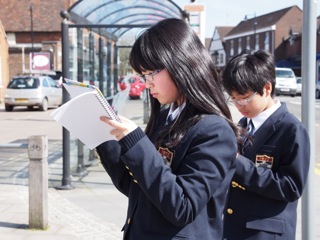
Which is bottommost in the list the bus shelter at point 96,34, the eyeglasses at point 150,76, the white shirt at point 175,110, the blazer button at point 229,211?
the blazer button at point 229,211

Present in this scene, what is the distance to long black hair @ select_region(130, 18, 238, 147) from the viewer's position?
5.43 ft

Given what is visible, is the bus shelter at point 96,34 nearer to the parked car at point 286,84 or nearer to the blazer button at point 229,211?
the blazer button at point 229,211

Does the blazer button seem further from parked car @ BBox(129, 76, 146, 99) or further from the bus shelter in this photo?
parked car @ BBox(129, 76, 146, 99)

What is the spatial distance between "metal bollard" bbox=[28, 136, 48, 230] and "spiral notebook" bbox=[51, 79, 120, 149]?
2.90m

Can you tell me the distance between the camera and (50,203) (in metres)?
5.69

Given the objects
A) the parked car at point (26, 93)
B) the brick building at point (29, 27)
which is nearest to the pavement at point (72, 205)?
the parked car at point (26, 93)

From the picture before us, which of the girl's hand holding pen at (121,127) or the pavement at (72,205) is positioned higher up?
the girl's hand holding pen at (121,127)

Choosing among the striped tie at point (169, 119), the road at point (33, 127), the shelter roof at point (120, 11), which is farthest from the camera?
the road at point (33, 127)

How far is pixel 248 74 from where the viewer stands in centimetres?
228

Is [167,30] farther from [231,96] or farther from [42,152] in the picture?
[42,152]

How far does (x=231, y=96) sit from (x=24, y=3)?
3930cm

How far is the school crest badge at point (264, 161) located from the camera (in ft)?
7.07

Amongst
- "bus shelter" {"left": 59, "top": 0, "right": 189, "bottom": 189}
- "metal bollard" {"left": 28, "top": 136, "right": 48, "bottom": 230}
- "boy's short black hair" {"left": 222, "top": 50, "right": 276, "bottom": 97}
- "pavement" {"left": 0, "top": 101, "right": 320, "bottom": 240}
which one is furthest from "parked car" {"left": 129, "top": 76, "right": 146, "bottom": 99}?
"boy's short black hair" {"left": 222, "top": 50, "right": 276, "bottom": 97}

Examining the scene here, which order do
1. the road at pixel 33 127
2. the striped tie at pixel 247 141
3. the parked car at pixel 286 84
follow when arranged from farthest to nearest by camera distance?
the parked car at pixel 286 84 < the road at pixel 33 127 < the striped tie at pixel 247 141
